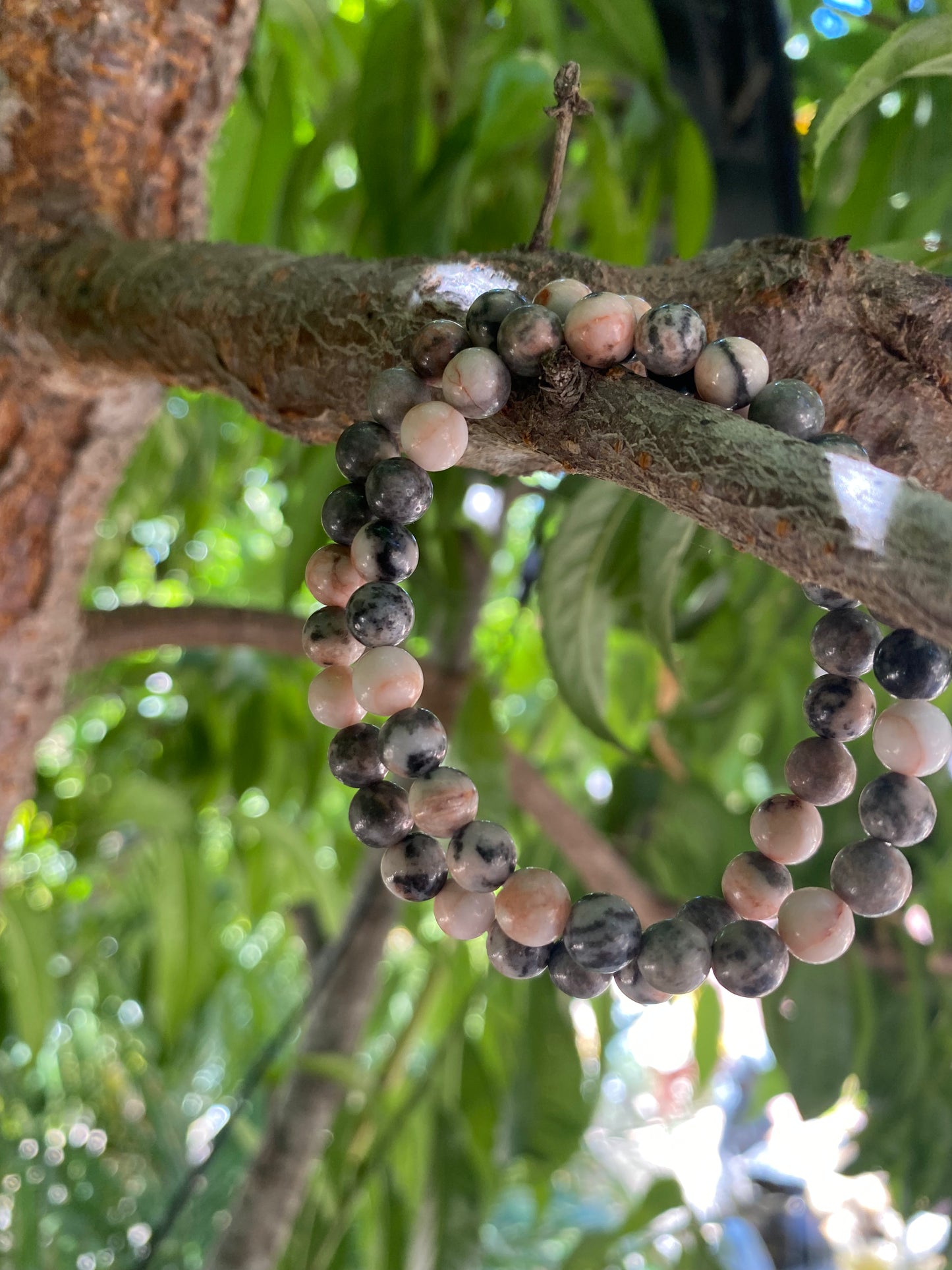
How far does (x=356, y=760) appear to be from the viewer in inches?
14.0

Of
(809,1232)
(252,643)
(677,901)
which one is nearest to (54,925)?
(252,643)

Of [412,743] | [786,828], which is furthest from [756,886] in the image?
[412,743]

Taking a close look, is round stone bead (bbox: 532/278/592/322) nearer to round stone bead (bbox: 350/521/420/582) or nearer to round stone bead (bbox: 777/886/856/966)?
round stone bead (bbox: 350/521/420/582)

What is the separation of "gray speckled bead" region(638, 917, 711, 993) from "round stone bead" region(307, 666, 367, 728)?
0.12 m

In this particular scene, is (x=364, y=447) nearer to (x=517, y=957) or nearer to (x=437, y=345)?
(x=437, y=345)

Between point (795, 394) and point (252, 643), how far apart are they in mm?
463

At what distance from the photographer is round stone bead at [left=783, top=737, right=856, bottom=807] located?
356 millimetres

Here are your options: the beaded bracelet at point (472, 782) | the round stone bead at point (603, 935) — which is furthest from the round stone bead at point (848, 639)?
the round stone bead at point (603, 935)

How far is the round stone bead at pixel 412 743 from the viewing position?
33cm

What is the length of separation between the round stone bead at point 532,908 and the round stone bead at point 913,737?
4.5 inches

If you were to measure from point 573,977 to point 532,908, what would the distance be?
1.2 inches

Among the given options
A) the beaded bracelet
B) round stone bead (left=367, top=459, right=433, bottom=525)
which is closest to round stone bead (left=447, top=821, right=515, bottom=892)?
the beaded bracelet

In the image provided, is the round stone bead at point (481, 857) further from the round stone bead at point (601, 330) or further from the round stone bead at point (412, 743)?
the round stone bead at point (601, 330)

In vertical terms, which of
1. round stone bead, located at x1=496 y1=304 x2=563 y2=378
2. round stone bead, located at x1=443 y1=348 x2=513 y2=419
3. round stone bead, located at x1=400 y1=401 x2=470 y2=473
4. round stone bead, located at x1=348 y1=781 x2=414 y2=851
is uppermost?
round stone bead, located at x1=496 y1=304 x2=563 y2=378
